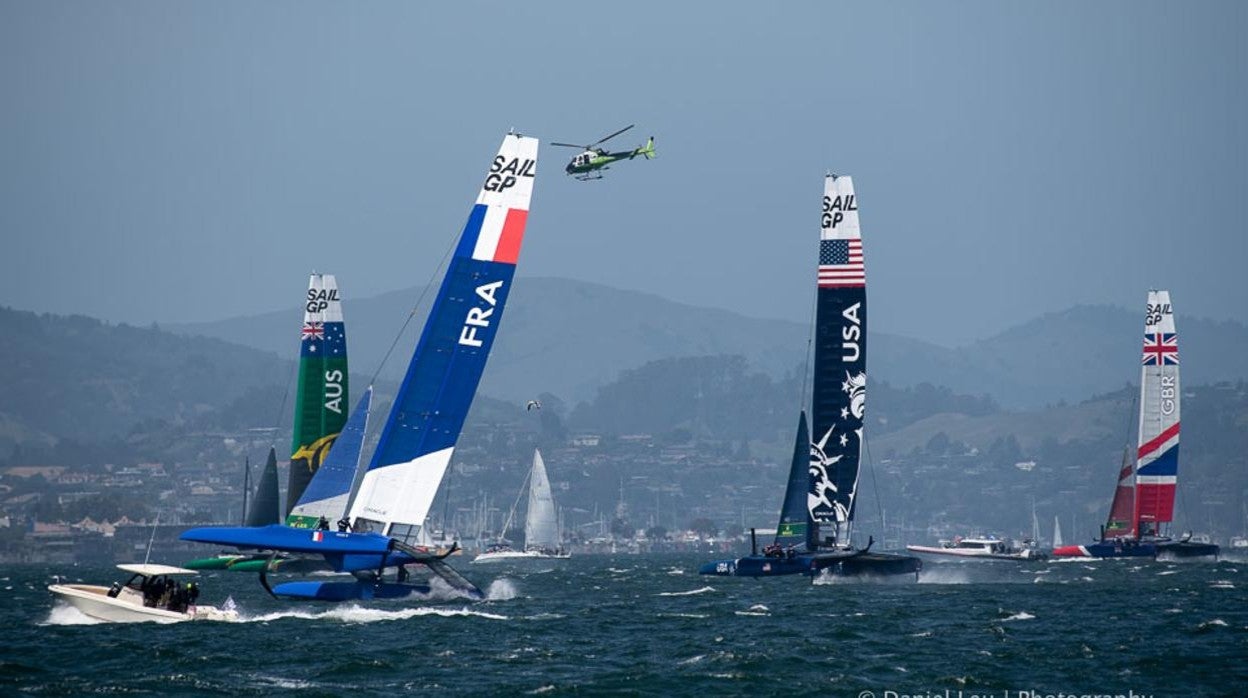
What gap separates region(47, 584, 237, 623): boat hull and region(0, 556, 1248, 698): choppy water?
0.39 meters

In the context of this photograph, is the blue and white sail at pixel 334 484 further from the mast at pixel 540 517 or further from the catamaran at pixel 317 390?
the mast at pixel 540 517

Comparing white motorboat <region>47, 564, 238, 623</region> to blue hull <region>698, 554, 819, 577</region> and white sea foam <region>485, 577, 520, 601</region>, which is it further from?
blue hull <region>698, 554, 819, 577</region>

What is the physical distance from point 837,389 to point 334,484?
23.9m

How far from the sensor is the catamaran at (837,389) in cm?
7169

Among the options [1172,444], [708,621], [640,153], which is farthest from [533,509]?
[708,621]

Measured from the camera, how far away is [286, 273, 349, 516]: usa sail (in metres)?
83.9

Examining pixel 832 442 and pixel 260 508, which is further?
pixel 260 508

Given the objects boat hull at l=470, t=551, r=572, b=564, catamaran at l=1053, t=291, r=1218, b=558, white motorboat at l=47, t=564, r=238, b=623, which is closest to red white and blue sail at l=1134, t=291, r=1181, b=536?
catamaran at l=1053, t=291, r=1218, b=558

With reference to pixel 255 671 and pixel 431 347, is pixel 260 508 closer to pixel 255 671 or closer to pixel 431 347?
pixel 431 347

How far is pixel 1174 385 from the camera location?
4058 inches

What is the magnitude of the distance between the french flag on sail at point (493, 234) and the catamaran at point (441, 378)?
0.03 meters

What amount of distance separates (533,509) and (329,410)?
7978cm

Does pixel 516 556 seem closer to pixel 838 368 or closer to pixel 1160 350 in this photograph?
pixel 1160 350

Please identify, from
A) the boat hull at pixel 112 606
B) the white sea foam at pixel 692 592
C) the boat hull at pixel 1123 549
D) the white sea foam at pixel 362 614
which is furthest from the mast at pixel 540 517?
the boat hull at pixel 112 606
